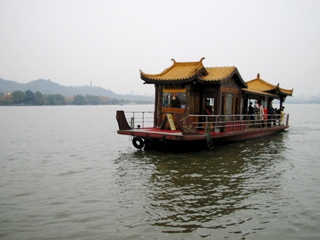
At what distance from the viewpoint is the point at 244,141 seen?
20750 mm

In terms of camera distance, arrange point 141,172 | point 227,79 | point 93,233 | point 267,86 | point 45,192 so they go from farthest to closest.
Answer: point 267,86
point 227,79
point 141,172
point 45,192
point 93,233

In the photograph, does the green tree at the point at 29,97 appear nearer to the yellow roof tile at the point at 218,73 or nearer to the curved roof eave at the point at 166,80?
the curved roof eave at the point at 166,80

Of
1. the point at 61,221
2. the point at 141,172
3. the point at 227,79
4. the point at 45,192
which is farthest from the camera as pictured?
the point at 227,79

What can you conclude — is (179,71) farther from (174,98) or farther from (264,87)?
(264,87)

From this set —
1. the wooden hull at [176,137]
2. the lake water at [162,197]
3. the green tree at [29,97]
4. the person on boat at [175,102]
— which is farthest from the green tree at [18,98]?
the person on boat at [175,102]

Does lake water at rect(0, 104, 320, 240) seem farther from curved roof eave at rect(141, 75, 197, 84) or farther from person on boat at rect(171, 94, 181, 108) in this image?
curved roof eave at rect(141, 75, 197, 84)

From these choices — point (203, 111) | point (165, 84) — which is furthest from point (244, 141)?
point (165, 84)

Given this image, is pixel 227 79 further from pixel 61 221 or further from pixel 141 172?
pixel 61 221

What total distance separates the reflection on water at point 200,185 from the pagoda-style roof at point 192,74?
376 centimetres

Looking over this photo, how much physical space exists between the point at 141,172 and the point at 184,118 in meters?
3.40

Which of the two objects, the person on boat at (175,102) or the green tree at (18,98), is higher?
the green tree at (18,98)

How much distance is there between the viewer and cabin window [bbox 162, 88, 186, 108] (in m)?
16.7

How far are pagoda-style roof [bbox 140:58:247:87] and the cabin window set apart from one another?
0.68m

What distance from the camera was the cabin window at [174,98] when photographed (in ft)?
54.7
